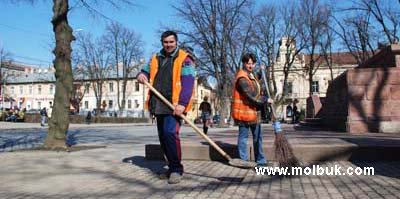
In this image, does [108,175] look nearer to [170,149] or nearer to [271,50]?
[170,149]

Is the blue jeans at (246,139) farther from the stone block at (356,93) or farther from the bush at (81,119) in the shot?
the bush at (81,119)

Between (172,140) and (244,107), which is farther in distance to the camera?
(244,107)

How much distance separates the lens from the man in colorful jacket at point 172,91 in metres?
6.30

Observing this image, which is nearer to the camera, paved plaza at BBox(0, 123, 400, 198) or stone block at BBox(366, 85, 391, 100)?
paved plaza at BBox(0, 123, 400, 198)

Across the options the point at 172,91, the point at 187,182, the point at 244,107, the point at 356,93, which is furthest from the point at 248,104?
the point at 356,93

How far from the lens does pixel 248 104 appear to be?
7379 millimetres

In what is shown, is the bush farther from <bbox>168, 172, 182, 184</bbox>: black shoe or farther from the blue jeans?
<bbox>168, 172, 182, 184</bbox>: black shoe

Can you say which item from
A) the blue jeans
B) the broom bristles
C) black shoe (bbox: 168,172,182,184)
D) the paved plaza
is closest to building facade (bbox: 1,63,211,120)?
the paved plaza

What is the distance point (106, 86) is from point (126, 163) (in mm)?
89756

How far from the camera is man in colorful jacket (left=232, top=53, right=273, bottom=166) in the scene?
7254 millimetres

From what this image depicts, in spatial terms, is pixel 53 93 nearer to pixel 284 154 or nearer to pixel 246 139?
pixel 246 139

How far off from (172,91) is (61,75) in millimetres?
6567

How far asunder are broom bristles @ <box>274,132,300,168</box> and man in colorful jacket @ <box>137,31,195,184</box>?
139 cm

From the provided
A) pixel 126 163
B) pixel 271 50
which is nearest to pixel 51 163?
pixel 126 163
